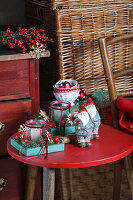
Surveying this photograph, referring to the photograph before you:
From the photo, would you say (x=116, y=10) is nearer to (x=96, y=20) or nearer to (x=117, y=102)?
(x=96, y=20)

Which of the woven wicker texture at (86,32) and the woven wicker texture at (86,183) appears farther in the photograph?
the woven wicker texture at (86,183)

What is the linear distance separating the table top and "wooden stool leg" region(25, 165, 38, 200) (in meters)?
0.19

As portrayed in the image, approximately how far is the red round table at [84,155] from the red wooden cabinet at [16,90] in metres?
0.23

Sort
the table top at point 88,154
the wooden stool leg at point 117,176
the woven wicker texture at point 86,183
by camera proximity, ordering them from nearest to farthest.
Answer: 1. the table top at point 88,154
2. the wooden stool leg at point 117,176
3. the woven wicker texture at point 86,183

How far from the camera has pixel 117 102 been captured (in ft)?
5.13

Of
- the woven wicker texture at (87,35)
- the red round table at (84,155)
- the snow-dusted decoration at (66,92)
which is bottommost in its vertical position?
the red round table at (84,155)

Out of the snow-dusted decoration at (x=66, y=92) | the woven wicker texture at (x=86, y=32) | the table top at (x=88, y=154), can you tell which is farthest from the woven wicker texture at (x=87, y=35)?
the table top at (x=88, y=154)

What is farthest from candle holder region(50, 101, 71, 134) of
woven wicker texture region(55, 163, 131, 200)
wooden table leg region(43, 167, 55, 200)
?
woven wicker texture region(55, 163, 131, 200)

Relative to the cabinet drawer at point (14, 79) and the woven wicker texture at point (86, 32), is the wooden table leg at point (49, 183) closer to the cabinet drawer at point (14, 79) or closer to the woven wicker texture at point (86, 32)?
the cabinet drawer at point (14, 79)

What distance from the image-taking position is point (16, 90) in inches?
60.6

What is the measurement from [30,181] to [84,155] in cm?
37

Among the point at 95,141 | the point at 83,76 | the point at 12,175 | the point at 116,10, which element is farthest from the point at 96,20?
the point at 12,175

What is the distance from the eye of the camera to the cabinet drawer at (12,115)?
1.55 m

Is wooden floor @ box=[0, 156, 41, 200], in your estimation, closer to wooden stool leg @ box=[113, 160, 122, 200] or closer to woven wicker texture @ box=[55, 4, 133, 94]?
wooden stool leg @ box=[113, 160, 122, 200]
